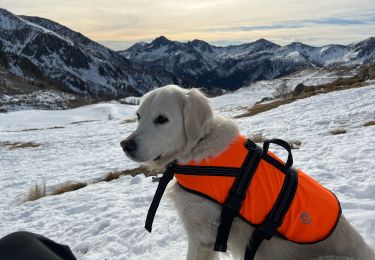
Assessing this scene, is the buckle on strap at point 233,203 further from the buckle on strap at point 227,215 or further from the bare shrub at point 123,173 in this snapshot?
the bare shrub at point 123,173

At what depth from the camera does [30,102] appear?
169m

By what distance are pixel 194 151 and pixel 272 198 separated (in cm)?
104

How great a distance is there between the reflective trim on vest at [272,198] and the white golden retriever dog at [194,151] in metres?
0.12

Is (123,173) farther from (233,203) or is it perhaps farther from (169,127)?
(233,203)

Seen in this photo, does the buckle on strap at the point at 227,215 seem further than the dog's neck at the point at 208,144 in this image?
No

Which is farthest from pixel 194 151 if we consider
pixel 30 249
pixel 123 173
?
pixel 123 173

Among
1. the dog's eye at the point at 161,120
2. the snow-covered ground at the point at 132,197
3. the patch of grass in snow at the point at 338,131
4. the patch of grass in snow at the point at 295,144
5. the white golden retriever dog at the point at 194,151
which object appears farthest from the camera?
the patch of grass in snow at the point at 338,131

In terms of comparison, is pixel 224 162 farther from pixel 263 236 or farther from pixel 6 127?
pixel 6 127

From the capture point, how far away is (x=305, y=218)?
430cm

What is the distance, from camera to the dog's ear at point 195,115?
4.66 meters

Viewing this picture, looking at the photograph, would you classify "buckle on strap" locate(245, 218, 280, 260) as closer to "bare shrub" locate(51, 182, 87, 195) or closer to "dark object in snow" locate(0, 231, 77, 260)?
"dark object in snow" locate(0, 231, 77, 260)

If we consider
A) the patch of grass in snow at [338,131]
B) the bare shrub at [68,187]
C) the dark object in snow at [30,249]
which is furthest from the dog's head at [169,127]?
the patch of grass in snow at [338,131]

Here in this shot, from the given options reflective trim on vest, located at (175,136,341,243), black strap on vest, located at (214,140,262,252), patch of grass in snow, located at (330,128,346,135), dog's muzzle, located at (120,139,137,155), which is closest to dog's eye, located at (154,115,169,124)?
dog's muzzle, located at (120,139,137,155)

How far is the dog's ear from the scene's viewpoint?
15.3 ft
